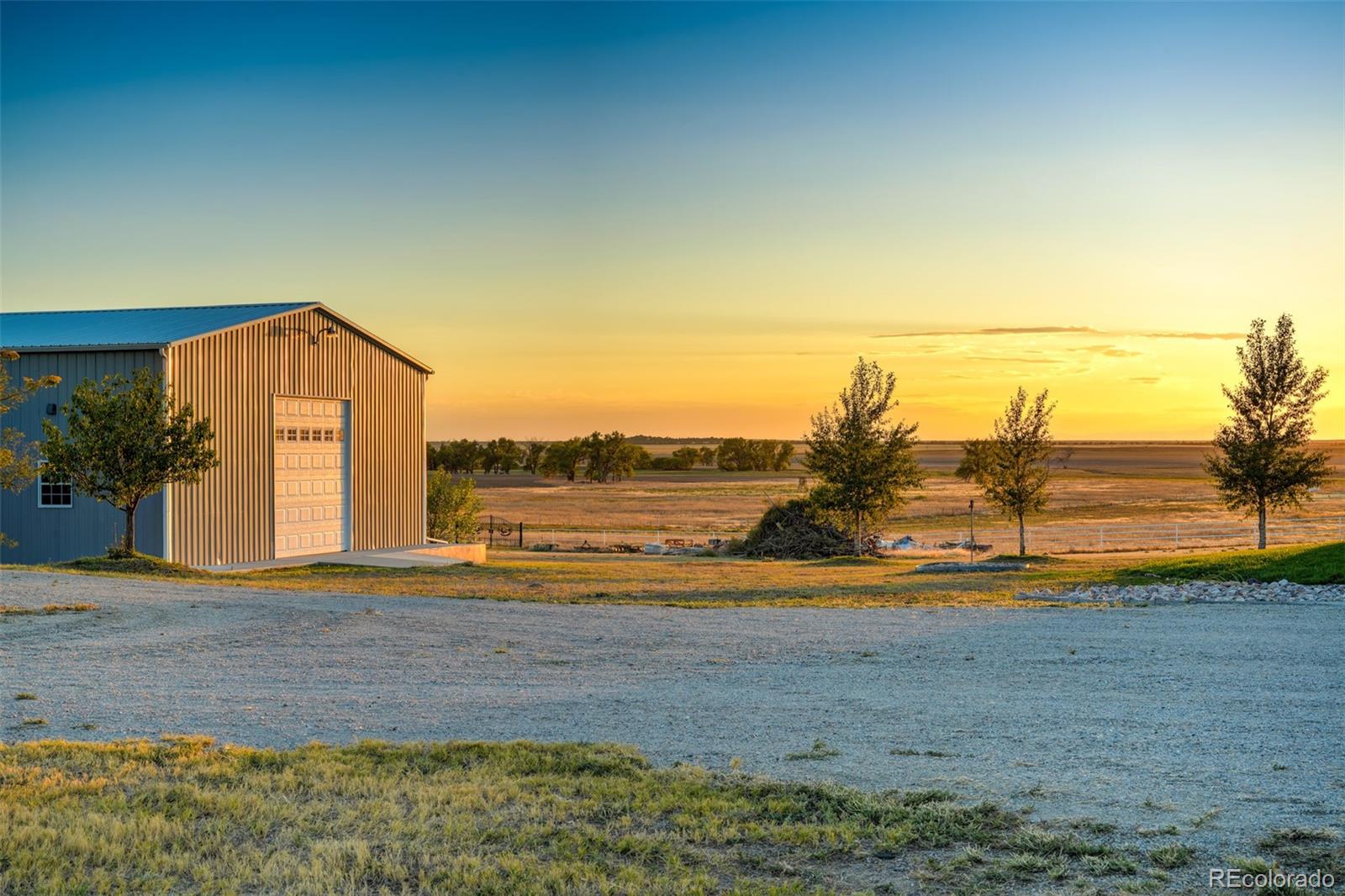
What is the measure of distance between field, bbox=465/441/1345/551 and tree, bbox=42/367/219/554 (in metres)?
21.7

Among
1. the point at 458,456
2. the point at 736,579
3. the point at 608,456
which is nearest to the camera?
the point at 736,579

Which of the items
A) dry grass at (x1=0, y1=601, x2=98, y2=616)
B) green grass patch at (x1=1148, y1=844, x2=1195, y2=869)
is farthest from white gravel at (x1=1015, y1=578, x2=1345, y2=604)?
dry grass at (x1=0, y1=601, x2=98, y2=616)

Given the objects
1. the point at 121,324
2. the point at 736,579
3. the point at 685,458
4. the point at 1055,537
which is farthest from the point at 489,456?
the point at 736,579

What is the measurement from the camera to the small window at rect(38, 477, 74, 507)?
2388cm

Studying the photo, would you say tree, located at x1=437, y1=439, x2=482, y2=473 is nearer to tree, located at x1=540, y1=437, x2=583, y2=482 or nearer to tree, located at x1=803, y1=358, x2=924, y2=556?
tree, located at x1=540, y1=437, x2=583, y2=482

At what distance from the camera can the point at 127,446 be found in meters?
21.5

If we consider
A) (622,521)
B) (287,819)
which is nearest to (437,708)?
(287,819)

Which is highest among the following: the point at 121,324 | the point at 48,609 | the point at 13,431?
the point at 121,324

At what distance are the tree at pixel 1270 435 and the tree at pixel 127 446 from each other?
25.6 metres

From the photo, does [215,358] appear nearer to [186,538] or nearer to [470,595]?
[186,538]

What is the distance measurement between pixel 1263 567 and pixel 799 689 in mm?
15165

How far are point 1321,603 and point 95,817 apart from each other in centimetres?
1694

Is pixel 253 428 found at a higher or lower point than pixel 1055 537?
higher

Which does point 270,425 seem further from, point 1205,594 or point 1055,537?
point 1055,537
